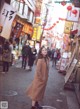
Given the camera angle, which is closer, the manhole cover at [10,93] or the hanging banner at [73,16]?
the manhole cover at [10,93]

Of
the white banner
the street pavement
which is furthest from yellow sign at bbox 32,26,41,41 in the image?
the street pavement

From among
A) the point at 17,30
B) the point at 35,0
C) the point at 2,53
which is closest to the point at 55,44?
the point at 35,0

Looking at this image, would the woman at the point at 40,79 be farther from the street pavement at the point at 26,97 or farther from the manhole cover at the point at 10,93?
the manhole cover at the point at 10,93

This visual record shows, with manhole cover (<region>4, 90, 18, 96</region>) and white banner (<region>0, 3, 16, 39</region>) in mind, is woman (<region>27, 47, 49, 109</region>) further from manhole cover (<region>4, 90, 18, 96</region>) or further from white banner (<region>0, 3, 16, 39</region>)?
white banner (<region>0, 3, 16, 39</region>)

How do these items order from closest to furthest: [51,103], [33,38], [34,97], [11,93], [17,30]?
[34,97]
[51,103]
[11,93]
[17,30]
[33,38]

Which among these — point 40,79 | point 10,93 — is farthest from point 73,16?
point 40,79

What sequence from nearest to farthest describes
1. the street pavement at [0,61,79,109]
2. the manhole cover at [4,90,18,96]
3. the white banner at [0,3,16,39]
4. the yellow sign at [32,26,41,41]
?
the street pavement at [0,61,79,109] < the manhole cover at [4,90,18,96] < the white banner at [0,3,16,39] < the yellow sign at [32,26,41,41]

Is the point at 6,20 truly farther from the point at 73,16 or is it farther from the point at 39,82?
the point at 73,16

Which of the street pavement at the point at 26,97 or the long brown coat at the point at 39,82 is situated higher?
the long brown coat at the point at 39,82

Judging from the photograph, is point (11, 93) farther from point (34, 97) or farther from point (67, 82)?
point (67, 82)

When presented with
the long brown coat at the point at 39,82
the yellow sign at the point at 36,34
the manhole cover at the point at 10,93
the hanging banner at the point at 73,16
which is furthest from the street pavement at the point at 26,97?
the yellow sign at the point at 36,34

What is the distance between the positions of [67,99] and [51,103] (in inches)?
→ 56.6

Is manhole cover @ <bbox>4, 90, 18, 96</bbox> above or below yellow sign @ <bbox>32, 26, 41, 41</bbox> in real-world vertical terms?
below

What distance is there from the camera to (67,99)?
1208 cm
